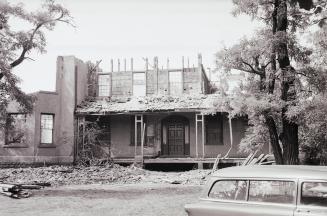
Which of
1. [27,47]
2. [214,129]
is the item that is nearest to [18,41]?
[27,47]

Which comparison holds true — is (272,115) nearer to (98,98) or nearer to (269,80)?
(269,80)

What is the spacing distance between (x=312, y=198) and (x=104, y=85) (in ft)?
85.3

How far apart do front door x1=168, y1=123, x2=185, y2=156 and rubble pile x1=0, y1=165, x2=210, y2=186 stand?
3.49 m

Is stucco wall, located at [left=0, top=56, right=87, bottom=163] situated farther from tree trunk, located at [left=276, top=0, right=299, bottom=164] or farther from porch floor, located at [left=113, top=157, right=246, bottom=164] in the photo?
tree trunk, located at [left=276, top=0, right=299, bottom=164]

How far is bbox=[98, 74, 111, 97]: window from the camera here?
30141 millimetres

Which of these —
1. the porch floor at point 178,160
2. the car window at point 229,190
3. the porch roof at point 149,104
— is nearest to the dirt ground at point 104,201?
the car window at point 229,190

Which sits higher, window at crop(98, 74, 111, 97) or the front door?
window at crop(98, 74, 111, 97)

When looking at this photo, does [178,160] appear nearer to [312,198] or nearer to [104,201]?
[104,201]

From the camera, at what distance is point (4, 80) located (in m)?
20.5

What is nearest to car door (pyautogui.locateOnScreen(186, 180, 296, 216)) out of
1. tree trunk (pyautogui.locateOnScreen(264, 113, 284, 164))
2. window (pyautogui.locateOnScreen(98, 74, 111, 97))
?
tree trunk (pyautogui.locateOnScreen(264, 113, 284, 164))

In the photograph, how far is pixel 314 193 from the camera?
203 inches

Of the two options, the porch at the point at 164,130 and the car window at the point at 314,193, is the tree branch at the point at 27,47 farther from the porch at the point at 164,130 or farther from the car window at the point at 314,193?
the car window at the point at 314,193

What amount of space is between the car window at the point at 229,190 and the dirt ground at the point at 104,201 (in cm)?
508

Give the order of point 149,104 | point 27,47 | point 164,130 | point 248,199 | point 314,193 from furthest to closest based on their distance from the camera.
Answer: point 164,130, point 149,104, point 27,47, point 248,199, point 314,193
